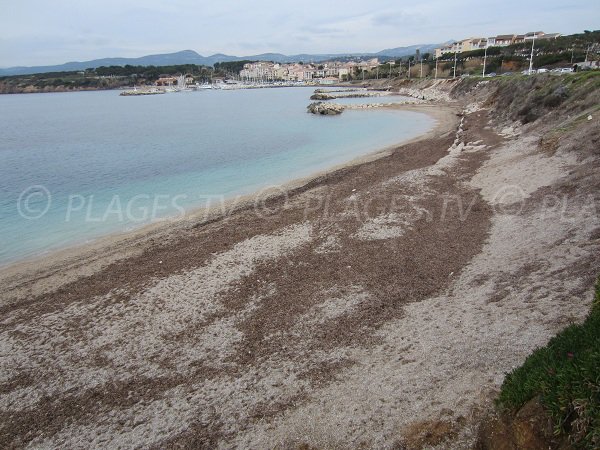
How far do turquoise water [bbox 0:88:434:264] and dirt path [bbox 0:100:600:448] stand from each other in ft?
21.6

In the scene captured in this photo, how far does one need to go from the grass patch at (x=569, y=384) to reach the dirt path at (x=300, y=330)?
162 cm

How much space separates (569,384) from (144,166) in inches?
1480

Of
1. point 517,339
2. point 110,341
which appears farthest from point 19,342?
point 517,339

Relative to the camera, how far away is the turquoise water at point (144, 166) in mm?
22078

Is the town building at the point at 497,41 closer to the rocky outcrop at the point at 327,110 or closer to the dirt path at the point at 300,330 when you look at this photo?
the rocky outcrop at the point at 327,110

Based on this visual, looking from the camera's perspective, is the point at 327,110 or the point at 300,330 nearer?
the point at 300,330

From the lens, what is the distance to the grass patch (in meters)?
3.57

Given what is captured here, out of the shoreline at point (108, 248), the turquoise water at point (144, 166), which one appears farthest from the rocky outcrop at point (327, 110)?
the shoreline at point (108, 248)

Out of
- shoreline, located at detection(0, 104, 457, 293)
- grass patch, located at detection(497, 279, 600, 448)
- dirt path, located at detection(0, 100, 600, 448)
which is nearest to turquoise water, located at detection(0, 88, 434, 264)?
shoreline, located at detection(0, 104, 457, 293)

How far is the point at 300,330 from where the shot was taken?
10.2 m

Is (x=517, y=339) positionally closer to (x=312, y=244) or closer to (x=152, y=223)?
(x=312, y=244)

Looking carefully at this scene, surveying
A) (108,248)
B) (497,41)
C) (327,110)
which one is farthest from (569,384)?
(497,41)

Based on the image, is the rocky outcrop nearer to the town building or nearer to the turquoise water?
the turquoise water

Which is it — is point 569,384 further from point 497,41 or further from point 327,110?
point 497,41
